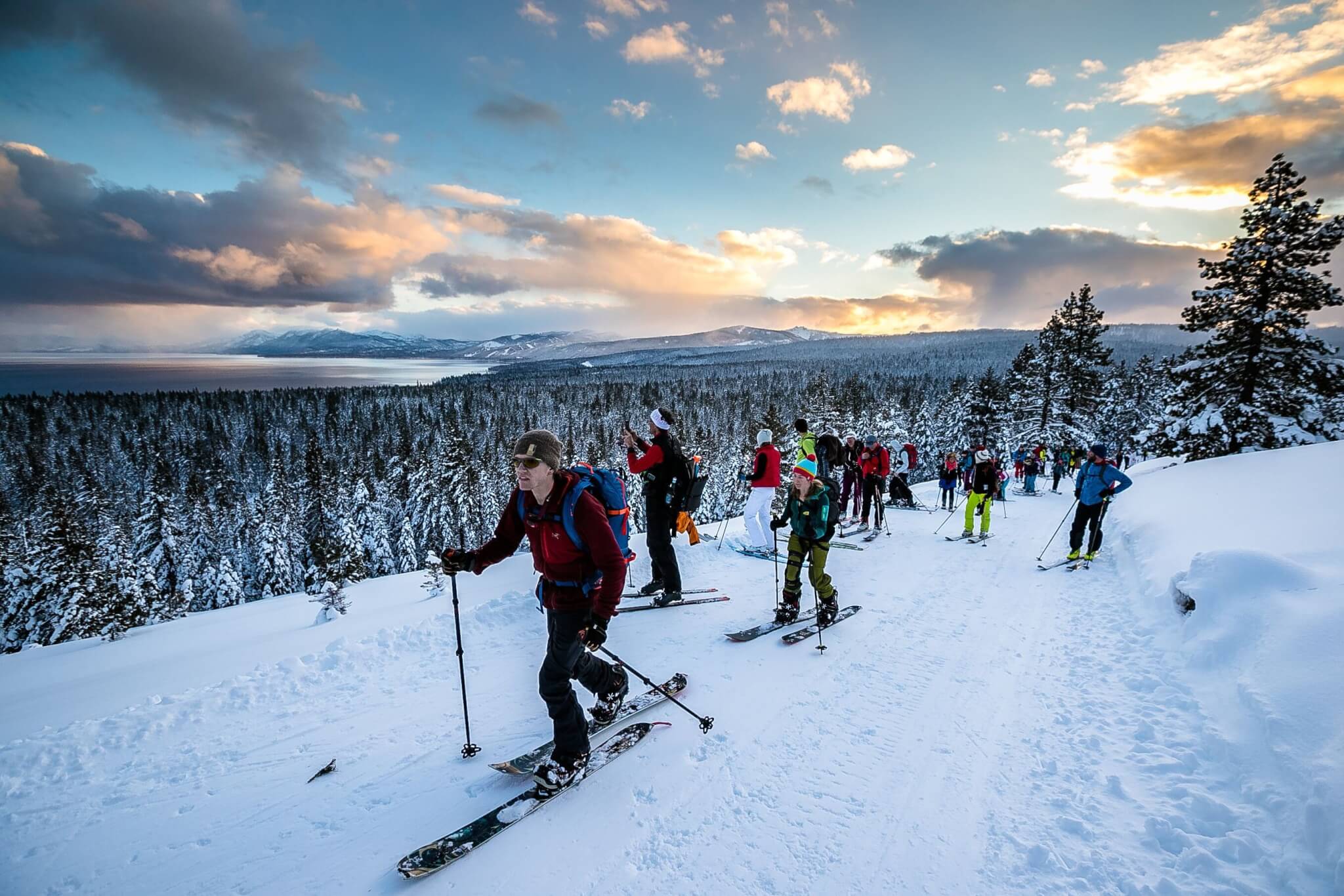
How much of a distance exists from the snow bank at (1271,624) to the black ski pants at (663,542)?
594 centimetres

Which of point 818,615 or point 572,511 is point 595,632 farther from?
point 818,615

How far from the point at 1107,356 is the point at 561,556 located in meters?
42.3

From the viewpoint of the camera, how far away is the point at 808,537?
683 centimetres

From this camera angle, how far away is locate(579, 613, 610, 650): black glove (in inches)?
153

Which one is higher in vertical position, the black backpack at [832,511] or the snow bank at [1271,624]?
the black backpack at [832,511]

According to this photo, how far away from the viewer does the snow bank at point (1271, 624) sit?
356cm

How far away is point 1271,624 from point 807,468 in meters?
4.75

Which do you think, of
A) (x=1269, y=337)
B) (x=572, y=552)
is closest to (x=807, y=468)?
(x=572, y=552)

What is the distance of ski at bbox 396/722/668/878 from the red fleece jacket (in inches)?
55.2

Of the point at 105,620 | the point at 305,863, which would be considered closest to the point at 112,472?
the point at 105,620

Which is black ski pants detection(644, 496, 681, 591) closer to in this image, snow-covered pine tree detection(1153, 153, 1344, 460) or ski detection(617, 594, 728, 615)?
ski detection(617, 594, 728, 615)

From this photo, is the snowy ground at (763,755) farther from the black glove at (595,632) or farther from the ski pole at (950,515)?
the ski pole at (950,515)

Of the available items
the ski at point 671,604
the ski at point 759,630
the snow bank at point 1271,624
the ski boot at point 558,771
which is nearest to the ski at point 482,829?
the ski boot at point 558,771

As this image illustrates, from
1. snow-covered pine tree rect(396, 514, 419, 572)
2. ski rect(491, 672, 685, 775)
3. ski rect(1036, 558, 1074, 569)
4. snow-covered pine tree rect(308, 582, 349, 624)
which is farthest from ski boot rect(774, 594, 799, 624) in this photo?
snow-covered pine tree rect(396, 514, 419, 572)
